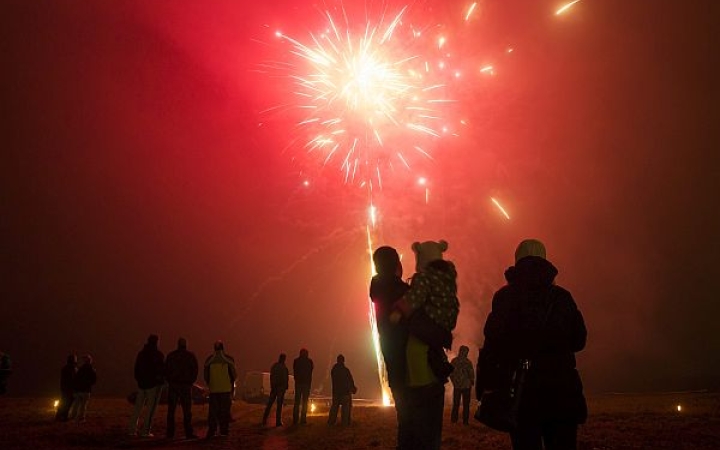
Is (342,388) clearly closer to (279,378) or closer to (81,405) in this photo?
(279,378)

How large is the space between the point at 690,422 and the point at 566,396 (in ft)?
44.0

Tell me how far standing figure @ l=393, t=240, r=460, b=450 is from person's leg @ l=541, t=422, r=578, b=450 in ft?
2.47

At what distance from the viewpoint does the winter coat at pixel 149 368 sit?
1243 centimetres

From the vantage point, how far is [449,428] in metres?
14.6

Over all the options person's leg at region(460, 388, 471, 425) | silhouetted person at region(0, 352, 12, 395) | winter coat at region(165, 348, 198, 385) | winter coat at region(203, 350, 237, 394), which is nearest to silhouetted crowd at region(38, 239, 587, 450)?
winter coat at region(165, 348, 198, 385)

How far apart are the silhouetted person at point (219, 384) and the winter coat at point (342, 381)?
3889 mm

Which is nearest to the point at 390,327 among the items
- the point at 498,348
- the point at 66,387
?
the point at 498,348

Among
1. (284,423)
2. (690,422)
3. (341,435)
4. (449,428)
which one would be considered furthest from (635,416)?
(284,423)

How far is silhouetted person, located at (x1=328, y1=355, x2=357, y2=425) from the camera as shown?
16.4m

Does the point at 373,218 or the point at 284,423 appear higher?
the point at 373,218

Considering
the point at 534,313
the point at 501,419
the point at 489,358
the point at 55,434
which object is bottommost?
the point at 55,434

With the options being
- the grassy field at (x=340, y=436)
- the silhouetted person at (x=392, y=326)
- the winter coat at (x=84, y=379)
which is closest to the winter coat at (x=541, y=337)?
the silhouetted person at (x=392, y=326)

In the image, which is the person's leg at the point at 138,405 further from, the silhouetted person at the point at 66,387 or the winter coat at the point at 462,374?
the winter coat at the point at 462,374

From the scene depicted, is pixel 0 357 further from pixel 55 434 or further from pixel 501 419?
pixel 501 419
